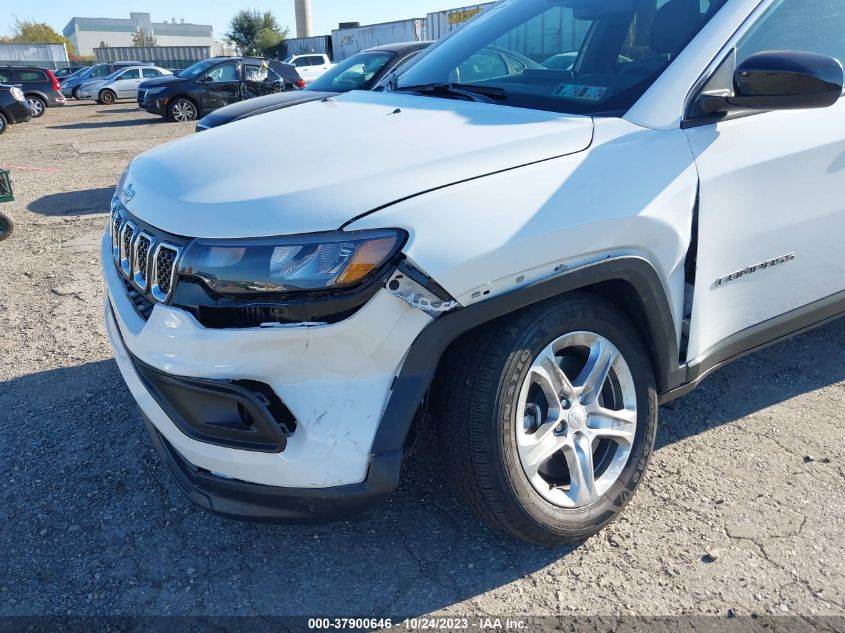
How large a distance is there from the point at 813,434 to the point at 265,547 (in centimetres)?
227

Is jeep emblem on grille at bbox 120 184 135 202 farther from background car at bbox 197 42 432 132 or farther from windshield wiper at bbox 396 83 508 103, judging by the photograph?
background car at bbox 197 42 432 132

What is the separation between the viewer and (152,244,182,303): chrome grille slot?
6.17 feet

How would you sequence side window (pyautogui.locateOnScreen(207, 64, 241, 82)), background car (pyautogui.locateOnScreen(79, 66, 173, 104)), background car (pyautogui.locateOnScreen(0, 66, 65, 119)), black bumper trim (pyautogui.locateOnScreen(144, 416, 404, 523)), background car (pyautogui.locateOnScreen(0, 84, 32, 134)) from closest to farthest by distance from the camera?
black bumper trim (pyautogui.locateOnScreen(144, 416, 404, 523)) < background car (pyautogui.locateOnScreen(0, 84, 32, 134)) < side window (pyautogui.locateOnScreen(207, 64, 241, 82)) < background car (pyautogui.locateOnScreen(0, 66, 65, 119)) < background car (pyautogui.locateOnScreen(79, 66, 173, 104))

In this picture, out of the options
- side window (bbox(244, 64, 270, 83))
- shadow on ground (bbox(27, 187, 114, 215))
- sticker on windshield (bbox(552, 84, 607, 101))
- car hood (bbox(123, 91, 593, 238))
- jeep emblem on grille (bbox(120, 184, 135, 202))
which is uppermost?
side window (bbox(244, 64, 270, 83))

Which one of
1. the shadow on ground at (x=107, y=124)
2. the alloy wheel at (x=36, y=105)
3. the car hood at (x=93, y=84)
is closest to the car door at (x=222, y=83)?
the shadow on ground at (x=107, y=124)

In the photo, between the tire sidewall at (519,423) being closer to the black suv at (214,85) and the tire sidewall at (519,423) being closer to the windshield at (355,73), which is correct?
the windshield at (355,73)

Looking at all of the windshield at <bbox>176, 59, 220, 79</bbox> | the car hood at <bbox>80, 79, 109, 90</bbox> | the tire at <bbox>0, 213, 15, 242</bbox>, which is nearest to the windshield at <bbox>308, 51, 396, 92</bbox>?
the tire at <bbox>0, 213, 15, 242</bbox>

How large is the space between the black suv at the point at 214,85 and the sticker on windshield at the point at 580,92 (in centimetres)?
1475

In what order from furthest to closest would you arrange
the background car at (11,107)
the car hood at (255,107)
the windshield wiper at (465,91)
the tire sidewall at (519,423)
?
the background car at (11,107) < the car hood at (255,107) < the windshield wiper at (465,91) < the tire sidewall at (519,423)

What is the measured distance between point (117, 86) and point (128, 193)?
87.4 feet

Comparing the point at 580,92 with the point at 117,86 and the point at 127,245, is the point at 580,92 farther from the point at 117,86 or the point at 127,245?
the point at 117,86

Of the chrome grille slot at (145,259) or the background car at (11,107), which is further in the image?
the background car at (11,107)

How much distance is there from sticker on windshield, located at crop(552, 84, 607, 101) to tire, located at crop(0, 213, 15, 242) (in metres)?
5.35

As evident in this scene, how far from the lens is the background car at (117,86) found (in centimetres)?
2530
